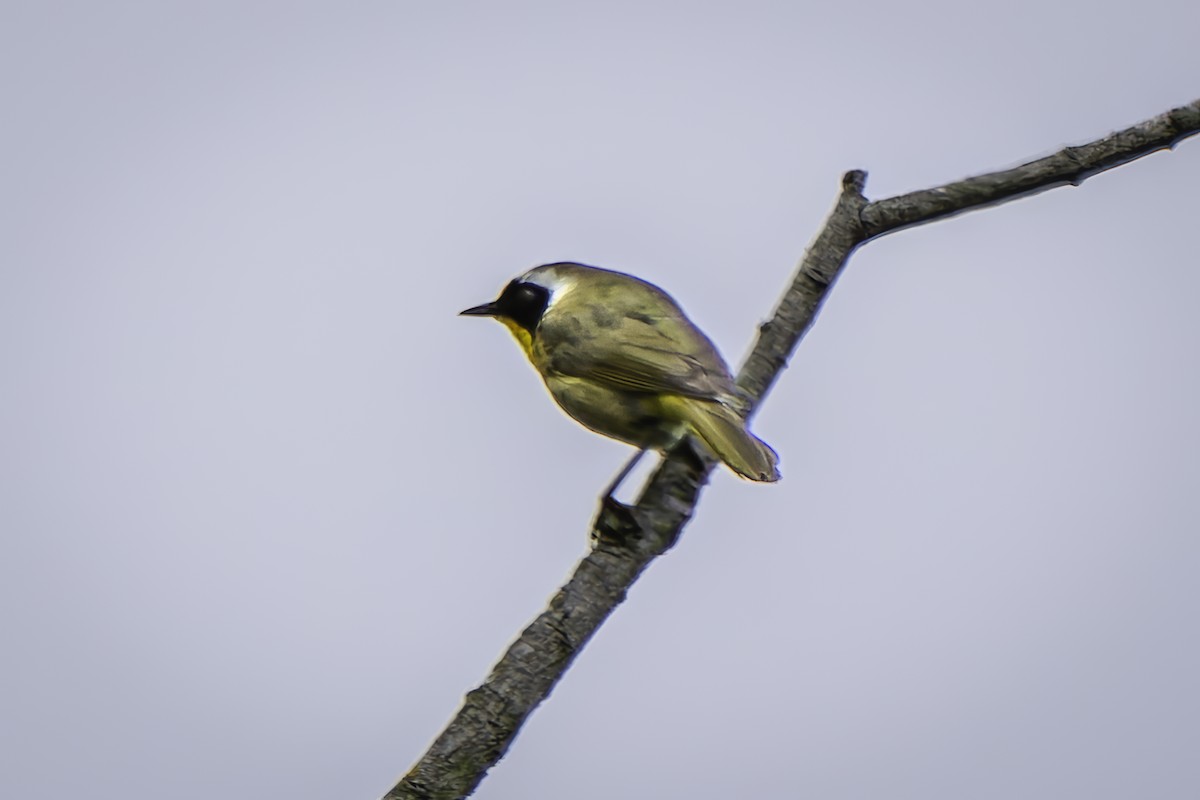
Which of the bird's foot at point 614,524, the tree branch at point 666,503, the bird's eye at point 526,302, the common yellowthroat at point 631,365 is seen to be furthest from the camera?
the bird's eye at point 526,302

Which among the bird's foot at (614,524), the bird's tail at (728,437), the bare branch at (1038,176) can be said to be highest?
the bare branch at (1038,176)

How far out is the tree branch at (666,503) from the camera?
252 centimetres

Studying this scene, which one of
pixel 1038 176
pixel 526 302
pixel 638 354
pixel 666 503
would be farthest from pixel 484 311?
pixel 1038 176

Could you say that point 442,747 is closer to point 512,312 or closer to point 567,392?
point 567,392

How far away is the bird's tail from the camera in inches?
112

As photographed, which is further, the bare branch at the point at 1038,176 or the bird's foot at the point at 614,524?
the bird's foot at the point at 614,524

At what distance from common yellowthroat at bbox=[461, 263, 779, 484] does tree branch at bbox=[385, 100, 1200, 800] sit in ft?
0.43

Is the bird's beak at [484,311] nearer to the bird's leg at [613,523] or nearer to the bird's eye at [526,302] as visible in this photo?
the bird's eye at [526,302]

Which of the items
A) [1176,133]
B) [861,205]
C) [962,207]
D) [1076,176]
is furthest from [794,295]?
[1176,133]

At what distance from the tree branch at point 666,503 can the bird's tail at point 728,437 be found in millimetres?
139

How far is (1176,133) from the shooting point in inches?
103

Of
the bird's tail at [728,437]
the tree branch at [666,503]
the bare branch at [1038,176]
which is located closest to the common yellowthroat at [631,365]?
the bird's tail at [728,437]

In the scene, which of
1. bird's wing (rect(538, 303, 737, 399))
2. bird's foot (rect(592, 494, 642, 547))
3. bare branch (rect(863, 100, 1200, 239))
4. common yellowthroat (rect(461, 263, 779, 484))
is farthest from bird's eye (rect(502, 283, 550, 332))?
bare branch (rect(863, 100, 1200, 239))

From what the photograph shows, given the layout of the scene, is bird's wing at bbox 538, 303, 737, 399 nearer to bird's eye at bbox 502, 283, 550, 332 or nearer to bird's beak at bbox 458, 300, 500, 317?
bird's eye at bbox 502, 283, 550, 332
